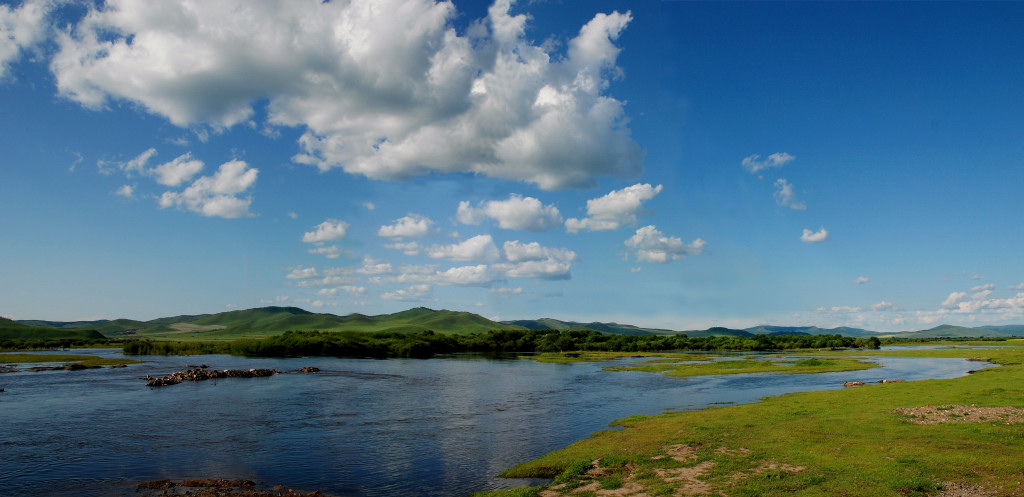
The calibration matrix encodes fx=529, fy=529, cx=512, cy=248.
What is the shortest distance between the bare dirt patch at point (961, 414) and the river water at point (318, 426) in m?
16.4

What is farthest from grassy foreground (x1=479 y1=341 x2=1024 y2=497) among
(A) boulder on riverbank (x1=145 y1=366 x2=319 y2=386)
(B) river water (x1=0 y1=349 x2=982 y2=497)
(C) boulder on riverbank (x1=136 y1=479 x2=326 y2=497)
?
(A) boulder on riverbank (x1=145 y1=366 x2=319 y2=386)

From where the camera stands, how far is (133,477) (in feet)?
A: 87.5

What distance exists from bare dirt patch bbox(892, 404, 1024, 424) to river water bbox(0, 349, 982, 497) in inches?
646

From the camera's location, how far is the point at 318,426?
40.3 m

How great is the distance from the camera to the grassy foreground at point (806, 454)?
2011 cm

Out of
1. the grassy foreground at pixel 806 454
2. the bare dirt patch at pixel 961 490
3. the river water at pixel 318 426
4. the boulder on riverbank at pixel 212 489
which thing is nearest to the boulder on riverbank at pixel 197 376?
the river water at pixel 318 426

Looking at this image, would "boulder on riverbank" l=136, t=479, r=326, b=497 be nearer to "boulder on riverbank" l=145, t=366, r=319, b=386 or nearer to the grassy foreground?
the grassy foreground

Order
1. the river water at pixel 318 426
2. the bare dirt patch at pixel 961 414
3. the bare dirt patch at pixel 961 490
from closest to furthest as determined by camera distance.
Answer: the bare dirt patch at pixel 961 490
the river water at pixel 318 426
the bare dirt patch at pixel 961 414

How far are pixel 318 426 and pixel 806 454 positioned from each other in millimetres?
32716

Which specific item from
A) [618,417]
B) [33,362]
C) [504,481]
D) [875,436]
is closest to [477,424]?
[618,417]

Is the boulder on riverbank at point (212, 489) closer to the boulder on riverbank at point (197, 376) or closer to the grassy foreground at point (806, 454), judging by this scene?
the grassy foreground at point (806, 454)

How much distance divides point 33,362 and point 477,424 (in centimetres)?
10863

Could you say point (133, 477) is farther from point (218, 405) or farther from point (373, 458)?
point (218, 405)

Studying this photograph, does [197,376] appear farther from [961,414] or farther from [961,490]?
[961,414]
